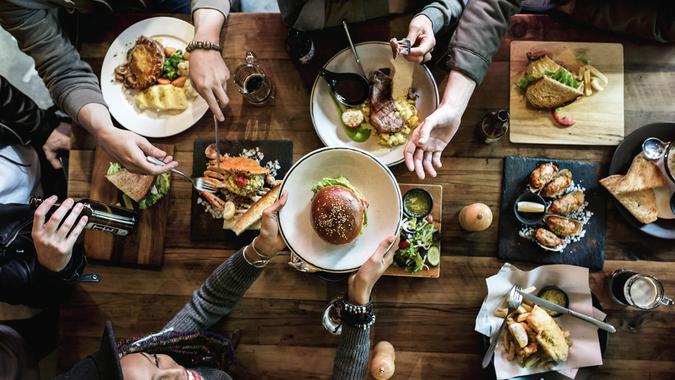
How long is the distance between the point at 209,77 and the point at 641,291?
2.22 metres

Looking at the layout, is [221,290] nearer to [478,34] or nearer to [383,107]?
[383,107]

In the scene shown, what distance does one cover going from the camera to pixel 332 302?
6.42 feet

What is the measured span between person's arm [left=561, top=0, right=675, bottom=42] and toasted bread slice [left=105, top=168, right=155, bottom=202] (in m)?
2.23

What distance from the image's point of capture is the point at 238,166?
1.98 meters

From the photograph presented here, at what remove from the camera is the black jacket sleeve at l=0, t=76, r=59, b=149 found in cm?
223

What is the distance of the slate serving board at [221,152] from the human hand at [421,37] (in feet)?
2.40

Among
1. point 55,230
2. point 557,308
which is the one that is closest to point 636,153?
point 557,308

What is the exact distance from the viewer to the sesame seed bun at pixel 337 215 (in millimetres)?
1584

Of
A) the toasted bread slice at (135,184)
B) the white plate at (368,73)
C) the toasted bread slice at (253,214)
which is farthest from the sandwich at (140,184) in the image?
the white plate at (368,73)

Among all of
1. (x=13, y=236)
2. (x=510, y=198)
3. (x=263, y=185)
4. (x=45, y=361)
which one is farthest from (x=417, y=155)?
(x=45, y=361)

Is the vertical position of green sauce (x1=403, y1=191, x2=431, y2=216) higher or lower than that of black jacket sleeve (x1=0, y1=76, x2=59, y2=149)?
lower

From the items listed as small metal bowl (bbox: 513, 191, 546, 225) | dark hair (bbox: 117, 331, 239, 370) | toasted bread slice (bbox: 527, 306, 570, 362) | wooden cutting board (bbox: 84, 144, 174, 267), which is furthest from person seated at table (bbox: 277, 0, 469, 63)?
dark hair (bbox: 117, 331, 239, 370)

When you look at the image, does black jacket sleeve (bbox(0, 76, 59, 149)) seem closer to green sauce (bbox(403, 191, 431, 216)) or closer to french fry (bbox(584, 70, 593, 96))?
green sauce (bbox(403, 191, 431, 216))

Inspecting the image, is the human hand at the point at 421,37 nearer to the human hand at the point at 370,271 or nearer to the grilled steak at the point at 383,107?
the grilled steak at the point at 383,107
